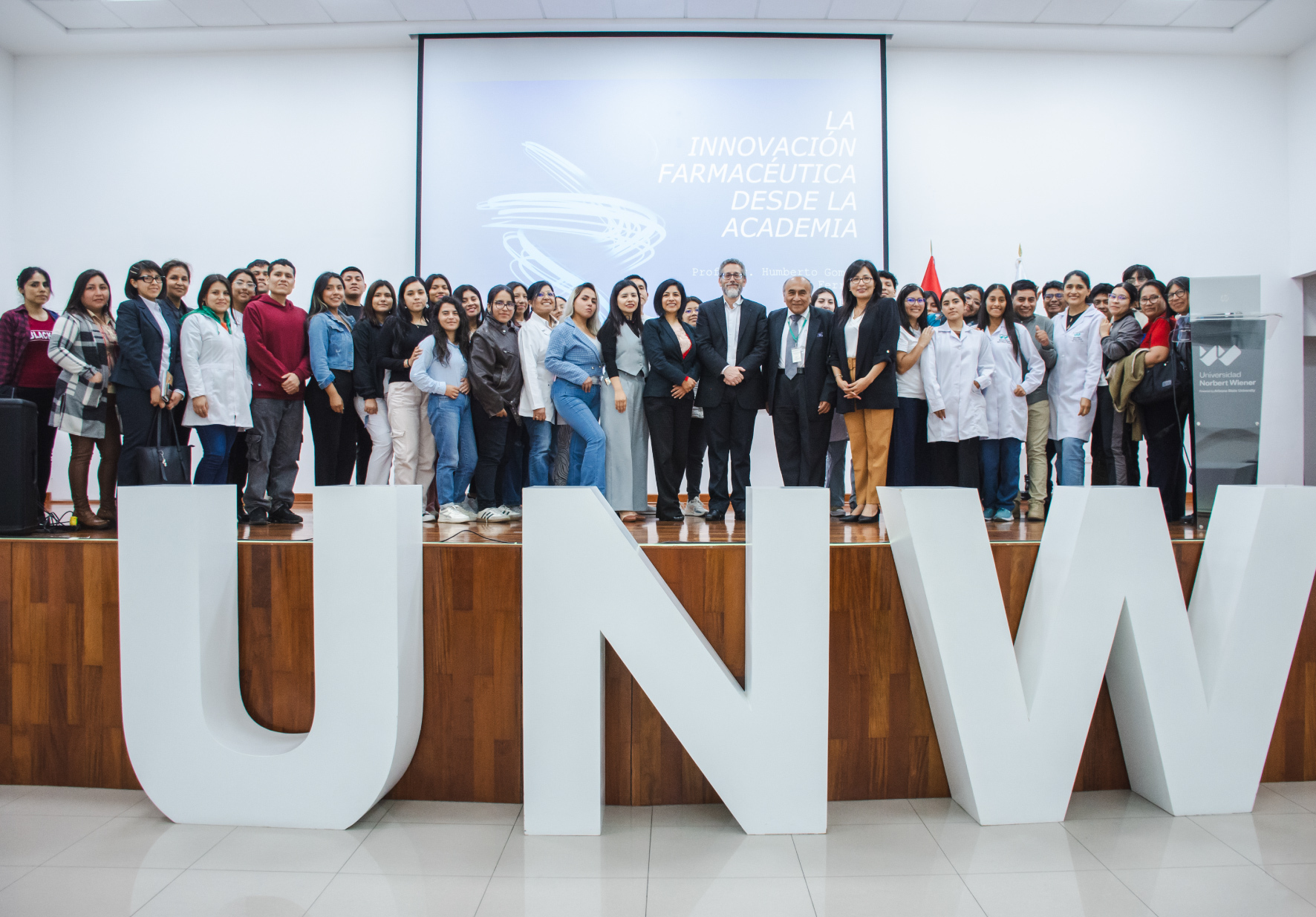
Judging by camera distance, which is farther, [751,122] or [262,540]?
[751,122]

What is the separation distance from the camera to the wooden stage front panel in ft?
7.47

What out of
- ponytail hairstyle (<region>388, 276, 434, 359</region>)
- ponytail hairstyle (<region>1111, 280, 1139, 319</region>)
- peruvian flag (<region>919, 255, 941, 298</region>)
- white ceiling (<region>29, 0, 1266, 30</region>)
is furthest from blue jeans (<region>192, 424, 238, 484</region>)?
peruvian flag (<region>919, 255, 941, 298</region>)

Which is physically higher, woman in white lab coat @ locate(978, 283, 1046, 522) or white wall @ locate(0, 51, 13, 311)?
white wall @ locate(0, 51, 13, 311)

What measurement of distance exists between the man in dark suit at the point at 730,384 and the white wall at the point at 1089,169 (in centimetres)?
292

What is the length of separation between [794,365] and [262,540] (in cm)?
246

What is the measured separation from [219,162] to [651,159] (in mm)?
3517

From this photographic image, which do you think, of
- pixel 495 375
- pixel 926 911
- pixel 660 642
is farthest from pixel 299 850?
pixel 495 375

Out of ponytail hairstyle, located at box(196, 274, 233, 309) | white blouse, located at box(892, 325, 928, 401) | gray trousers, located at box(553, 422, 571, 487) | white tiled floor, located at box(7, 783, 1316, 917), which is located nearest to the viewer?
white tiled floor, located at box(7, 783, 1316, 917)

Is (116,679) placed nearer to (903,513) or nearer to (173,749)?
(173,749)

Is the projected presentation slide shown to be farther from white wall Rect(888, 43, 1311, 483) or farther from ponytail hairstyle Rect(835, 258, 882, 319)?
ponytail hairstyle Rect(835, 258, 882, 319)

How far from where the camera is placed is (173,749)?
83.0 inches

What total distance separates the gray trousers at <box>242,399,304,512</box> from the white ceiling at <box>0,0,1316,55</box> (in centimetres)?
369

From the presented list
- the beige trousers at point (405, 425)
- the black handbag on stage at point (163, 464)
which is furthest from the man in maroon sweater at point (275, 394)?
the beige trousers at point (405, 425)

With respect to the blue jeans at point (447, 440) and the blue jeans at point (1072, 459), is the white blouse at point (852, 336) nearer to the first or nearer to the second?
the blue jeans at point (1072, 459)
